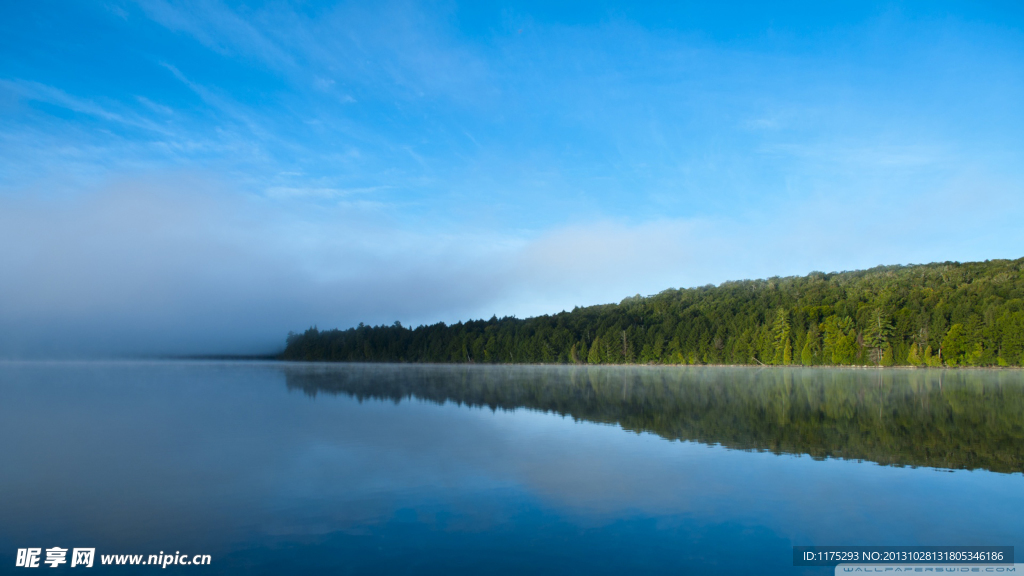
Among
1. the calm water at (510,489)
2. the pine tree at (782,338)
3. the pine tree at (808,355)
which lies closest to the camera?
the calm water at (510,489)

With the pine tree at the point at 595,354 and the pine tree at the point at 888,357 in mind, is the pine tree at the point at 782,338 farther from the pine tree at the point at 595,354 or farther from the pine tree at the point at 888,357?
the pine tree at the point at 595,354

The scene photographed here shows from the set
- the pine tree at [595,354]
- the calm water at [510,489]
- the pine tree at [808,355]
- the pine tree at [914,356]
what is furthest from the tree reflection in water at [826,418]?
the pine tree at [595,354]

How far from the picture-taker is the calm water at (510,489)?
29.2ft

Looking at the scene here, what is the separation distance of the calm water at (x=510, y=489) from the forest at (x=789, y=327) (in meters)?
79.0

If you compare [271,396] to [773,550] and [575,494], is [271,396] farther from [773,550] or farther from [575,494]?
[773,550]

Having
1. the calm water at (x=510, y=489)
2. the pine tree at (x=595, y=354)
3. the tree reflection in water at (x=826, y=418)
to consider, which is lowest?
the calm water at (x=510, y=489)

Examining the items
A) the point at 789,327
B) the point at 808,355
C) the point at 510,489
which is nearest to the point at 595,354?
the point at 789,327

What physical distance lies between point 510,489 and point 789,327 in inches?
4280

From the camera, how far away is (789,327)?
10788cm

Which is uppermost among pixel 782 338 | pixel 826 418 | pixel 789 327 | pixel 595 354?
pixel 789 327

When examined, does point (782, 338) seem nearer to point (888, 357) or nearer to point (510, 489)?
point (888, 357)

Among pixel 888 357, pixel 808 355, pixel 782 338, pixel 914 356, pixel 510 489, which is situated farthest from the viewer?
pixel 782 338

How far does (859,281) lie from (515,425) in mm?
127978

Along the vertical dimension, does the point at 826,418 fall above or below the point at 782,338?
below
